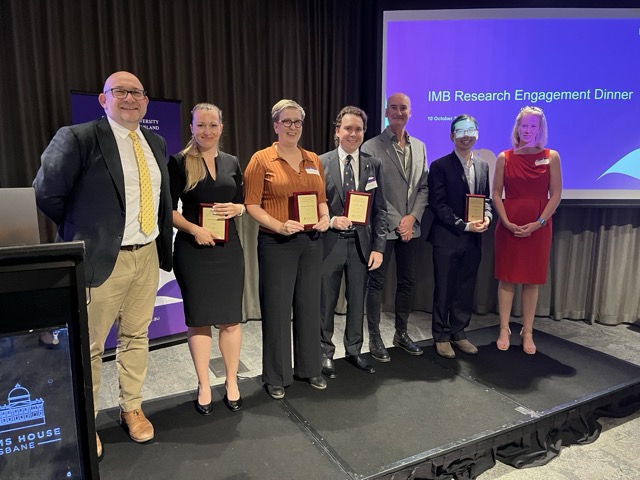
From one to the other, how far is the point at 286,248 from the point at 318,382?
85 cm

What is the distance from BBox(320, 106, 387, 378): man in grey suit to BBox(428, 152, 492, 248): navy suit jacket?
44cm

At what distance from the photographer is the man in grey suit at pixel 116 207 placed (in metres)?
1.95

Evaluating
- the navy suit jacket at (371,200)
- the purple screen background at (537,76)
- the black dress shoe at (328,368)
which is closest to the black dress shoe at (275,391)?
the black dress shoe at (328,368)

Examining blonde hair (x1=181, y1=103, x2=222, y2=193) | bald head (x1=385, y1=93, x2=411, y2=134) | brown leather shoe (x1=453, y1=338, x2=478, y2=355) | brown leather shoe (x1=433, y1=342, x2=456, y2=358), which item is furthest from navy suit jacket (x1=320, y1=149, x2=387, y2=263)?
brown leather shoe (x1=453, y1=338, x2=478, y2=355)

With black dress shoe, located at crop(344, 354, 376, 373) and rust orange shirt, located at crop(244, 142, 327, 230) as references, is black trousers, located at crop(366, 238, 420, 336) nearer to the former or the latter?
black dress shoe, located at crop(344, 354, 376, 373)

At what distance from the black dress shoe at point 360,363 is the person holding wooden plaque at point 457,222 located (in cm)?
55

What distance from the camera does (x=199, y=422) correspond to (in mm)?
2447

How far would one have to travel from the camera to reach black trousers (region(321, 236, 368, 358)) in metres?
2.80

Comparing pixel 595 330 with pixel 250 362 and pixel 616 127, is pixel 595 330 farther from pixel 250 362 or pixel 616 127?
pixel 250 362

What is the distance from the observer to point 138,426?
2.29m

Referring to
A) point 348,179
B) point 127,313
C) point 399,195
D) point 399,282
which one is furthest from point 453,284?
point 127,313

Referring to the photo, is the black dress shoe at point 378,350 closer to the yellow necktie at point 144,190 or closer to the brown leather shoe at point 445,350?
the brown leather shoe at point 445,350

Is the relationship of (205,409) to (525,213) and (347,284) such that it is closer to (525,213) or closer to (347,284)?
(347,284)

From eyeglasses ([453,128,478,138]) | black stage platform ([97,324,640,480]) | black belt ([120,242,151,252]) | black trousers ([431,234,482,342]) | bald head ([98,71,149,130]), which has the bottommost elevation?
black stage platform ([97,324,640,480])
